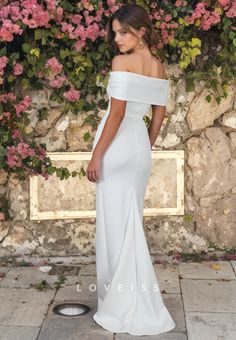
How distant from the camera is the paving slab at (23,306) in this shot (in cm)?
344

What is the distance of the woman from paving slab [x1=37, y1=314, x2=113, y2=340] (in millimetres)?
61

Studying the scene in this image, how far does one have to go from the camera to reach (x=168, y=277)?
4.29 meters

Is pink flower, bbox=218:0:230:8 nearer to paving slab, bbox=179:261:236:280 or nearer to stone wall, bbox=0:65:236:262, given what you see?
stone wall, bbox=0:65:236:262

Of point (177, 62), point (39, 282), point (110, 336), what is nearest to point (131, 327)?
point (110, 336)

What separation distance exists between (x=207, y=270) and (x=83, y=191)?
111cm

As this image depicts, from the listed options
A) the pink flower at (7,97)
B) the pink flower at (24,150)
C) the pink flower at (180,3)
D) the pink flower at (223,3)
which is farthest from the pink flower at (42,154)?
the pink flower at (223,3)

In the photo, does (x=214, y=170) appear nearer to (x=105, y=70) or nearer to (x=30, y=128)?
(x=105, y=70)

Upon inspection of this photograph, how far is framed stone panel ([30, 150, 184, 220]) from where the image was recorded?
4.61 metres

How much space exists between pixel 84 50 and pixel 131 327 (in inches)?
81.9

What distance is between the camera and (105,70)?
4418mm

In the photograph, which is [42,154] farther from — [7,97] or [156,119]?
[156,119]

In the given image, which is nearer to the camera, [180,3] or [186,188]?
[180,3]

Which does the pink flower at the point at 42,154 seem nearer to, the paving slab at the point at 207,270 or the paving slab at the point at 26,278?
the paving slab at the point at 26,278

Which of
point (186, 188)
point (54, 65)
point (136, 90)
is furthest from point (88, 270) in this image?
point (136, 90)
